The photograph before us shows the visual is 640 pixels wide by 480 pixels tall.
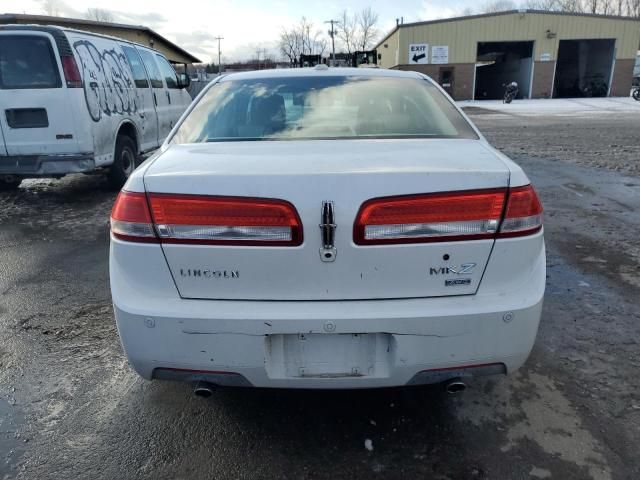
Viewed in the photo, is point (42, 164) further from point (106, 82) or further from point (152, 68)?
point (152, 68)

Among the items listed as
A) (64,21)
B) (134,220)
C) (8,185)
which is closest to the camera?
(134,220)

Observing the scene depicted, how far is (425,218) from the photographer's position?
1.86 meters

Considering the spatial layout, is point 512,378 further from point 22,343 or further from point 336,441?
point 22,343

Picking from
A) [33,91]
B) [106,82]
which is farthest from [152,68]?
[33,91]

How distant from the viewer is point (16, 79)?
19.8 ft

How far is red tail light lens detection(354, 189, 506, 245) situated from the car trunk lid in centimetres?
2

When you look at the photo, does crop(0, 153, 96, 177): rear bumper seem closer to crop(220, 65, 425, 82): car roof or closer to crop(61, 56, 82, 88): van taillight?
crop(61, 56, 82, 88): van taillight

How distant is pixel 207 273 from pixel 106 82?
5.92m

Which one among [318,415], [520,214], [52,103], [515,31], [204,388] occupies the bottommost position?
[318,415]

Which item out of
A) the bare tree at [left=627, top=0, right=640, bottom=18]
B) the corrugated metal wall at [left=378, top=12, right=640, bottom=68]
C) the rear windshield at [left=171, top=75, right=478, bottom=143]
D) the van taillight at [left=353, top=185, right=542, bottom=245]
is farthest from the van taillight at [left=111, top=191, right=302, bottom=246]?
the bare tree at [left=627, top=0, right=640, bottom=18]

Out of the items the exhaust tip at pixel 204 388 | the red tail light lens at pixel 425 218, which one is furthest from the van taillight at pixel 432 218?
the exhaust tip at pixel 204 388

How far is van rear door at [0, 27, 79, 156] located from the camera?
5973 mm

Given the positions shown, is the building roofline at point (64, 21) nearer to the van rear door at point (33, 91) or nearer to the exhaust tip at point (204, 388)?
the van rear door at point (33, 91)

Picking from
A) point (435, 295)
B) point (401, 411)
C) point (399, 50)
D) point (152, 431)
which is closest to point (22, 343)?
point (152, 431)
